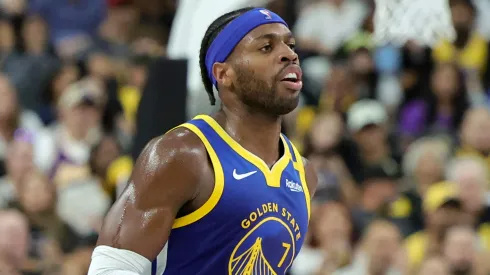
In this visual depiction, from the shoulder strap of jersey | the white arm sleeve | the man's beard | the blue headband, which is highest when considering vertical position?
the blue headband

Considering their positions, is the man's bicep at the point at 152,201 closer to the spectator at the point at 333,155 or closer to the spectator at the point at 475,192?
the spectator at the point at 475,192

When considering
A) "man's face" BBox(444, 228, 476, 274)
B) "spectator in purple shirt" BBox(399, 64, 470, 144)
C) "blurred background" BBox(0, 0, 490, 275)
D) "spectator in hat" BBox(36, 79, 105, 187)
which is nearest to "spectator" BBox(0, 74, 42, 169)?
"blurred background" BBox(0, 0, 490, 275)

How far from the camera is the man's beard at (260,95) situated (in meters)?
4.37

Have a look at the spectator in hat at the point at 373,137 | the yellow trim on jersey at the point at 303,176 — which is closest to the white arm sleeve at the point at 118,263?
the yellow trim on jersey at the point at 303,176

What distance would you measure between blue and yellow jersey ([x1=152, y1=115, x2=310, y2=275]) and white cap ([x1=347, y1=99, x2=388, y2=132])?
622 centimetres

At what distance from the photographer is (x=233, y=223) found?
4227 millimetres

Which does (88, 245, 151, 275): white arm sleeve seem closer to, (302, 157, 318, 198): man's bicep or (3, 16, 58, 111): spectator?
(302, 157, 318, 198): man's bicep

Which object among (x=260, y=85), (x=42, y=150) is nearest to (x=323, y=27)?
(x=42, y=150)

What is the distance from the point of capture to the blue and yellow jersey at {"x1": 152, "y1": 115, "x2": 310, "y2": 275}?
4.21 meters

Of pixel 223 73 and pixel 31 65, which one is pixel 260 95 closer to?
pixel 223 73

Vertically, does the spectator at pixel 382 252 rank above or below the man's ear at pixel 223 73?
below

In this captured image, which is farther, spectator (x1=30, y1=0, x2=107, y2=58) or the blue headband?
spectator (x1=30, y1=0, x2=107, y2=58)

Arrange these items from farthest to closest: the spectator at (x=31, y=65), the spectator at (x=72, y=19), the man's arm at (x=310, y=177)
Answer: the spectator at (x=72, y=19)
the spectator at (x=31, y=65)
the man's arm at (x=310, y=177)

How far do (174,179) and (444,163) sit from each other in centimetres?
616
